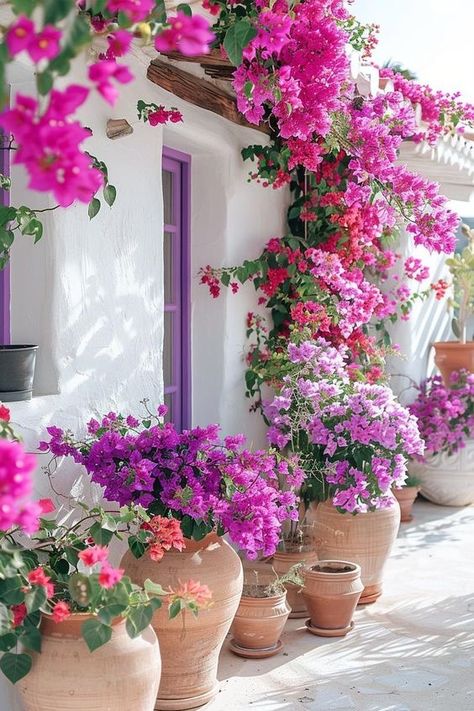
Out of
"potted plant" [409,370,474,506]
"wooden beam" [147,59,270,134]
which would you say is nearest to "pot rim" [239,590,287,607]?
"wooden beam" [147,59,270,134]

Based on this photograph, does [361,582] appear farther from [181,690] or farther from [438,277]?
[438,277]

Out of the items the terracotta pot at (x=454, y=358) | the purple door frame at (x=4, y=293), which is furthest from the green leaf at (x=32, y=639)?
the terracotta pot at (x=454, y=358)

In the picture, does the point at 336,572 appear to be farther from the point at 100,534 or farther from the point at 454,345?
the point at 454,345

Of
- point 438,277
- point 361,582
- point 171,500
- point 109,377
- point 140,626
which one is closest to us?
point 140,626

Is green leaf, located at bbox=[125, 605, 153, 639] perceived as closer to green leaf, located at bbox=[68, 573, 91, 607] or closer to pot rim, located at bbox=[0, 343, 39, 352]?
green leaf, located at bbox=[68, 573, 91, 607]

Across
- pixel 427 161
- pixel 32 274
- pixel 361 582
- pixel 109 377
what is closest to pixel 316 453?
pixel 361 582

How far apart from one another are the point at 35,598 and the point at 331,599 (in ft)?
6.74

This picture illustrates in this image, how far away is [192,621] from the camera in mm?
3492

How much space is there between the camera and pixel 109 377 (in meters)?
4.05

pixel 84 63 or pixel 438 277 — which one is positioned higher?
pixel 84 63

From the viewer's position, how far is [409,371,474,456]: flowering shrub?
726cm

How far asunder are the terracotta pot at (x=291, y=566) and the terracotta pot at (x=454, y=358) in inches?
132

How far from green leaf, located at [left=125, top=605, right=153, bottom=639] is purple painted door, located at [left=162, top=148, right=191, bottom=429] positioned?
7.88ft

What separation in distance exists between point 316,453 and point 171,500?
1.59 metres
